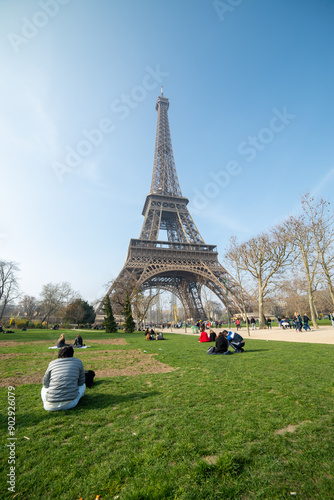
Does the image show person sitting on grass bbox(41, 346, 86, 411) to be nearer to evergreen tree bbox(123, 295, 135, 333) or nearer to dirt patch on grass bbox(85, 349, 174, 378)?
dirt patch on grass bbox(85, 349, 174, 378)

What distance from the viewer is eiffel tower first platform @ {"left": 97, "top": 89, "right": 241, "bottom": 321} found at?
39.7 meters

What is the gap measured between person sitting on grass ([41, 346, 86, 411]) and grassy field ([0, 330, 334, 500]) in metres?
0.20

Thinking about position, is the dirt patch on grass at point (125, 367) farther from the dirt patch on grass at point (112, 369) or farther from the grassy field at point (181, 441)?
the grassy field at point (181, 441)

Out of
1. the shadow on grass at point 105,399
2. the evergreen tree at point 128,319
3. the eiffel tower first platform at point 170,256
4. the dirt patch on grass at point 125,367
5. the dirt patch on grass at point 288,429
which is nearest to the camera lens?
the dirt patch on grass at point 288,429

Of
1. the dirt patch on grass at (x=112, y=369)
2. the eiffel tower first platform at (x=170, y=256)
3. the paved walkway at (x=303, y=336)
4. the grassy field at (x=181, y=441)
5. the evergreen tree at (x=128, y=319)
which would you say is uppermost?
the eiffel tower first platform at (x=170, y=256)

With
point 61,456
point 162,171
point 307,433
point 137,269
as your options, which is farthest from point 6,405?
point 162,171

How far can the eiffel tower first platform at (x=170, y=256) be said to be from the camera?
130 feet

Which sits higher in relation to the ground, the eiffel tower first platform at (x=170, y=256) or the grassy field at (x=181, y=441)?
the eiffel tower first platform at (x=170, y=256)

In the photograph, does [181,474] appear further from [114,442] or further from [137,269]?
[137,269]

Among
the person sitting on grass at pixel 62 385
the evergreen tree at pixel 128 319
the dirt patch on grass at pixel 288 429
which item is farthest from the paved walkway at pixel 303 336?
the evergreen tree at pixel 128 319

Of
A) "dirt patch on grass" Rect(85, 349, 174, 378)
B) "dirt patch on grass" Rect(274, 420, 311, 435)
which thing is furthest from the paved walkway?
"dirt patch on grass" Rect(274, 420, 311, 435)

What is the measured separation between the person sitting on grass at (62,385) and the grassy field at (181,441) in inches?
7.8

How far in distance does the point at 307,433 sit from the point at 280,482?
117 cm

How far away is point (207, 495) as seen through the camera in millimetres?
2236
